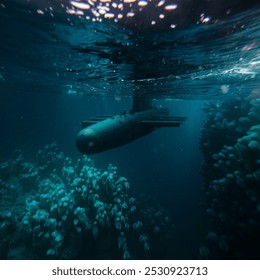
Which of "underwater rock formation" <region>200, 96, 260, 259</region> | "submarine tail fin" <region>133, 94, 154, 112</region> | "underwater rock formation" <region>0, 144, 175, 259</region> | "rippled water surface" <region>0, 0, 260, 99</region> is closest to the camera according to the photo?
"rippled water surface" <region>0, 0, 260, 99</region>

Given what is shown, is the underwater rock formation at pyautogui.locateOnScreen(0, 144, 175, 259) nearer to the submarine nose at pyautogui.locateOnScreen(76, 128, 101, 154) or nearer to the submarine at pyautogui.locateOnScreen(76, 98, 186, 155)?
the submarine at pyautogui.locateOnScreen(76, 98, 186, 155)

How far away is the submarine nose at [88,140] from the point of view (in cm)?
887

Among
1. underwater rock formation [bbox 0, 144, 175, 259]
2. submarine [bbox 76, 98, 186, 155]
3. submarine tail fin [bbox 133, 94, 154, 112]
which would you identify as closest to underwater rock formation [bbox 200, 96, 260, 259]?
submarine [bbox 76, 98, 186, 155]

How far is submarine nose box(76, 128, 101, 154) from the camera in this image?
8.87m

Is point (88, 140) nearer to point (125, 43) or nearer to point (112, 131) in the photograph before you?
point (112, 131)

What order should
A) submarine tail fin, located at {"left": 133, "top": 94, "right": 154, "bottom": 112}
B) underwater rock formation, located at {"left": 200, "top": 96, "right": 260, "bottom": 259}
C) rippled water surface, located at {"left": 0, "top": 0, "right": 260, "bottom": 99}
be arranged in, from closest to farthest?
rippled water surface, located at {"left": 0, "top": 0, "right": 260, "bottom": 99}
underwater rock formation, located at {"left": 200, "top": 96, "right": 260, "bottom": 259}
submarine tail fin, located at {"left": 133, "top": 94, "right": 154, "bottom": 112}

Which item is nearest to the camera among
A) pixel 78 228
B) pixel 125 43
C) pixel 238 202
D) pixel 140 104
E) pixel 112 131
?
pixel 125 43

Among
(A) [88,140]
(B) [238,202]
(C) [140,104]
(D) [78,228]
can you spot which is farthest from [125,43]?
(D) [78,228]

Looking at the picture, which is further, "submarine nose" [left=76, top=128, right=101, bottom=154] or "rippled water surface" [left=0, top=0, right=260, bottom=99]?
"submarine nose" [left=76, top=128, right=101, bottom=154]

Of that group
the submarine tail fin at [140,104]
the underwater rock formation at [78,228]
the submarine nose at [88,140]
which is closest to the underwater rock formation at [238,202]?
the underwater rock formation at [78,228]

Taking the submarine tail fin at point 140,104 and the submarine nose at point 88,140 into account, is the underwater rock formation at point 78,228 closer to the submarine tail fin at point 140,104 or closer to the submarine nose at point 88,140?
the submarine nose at point 88,140

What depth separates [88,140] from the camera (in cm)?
884
